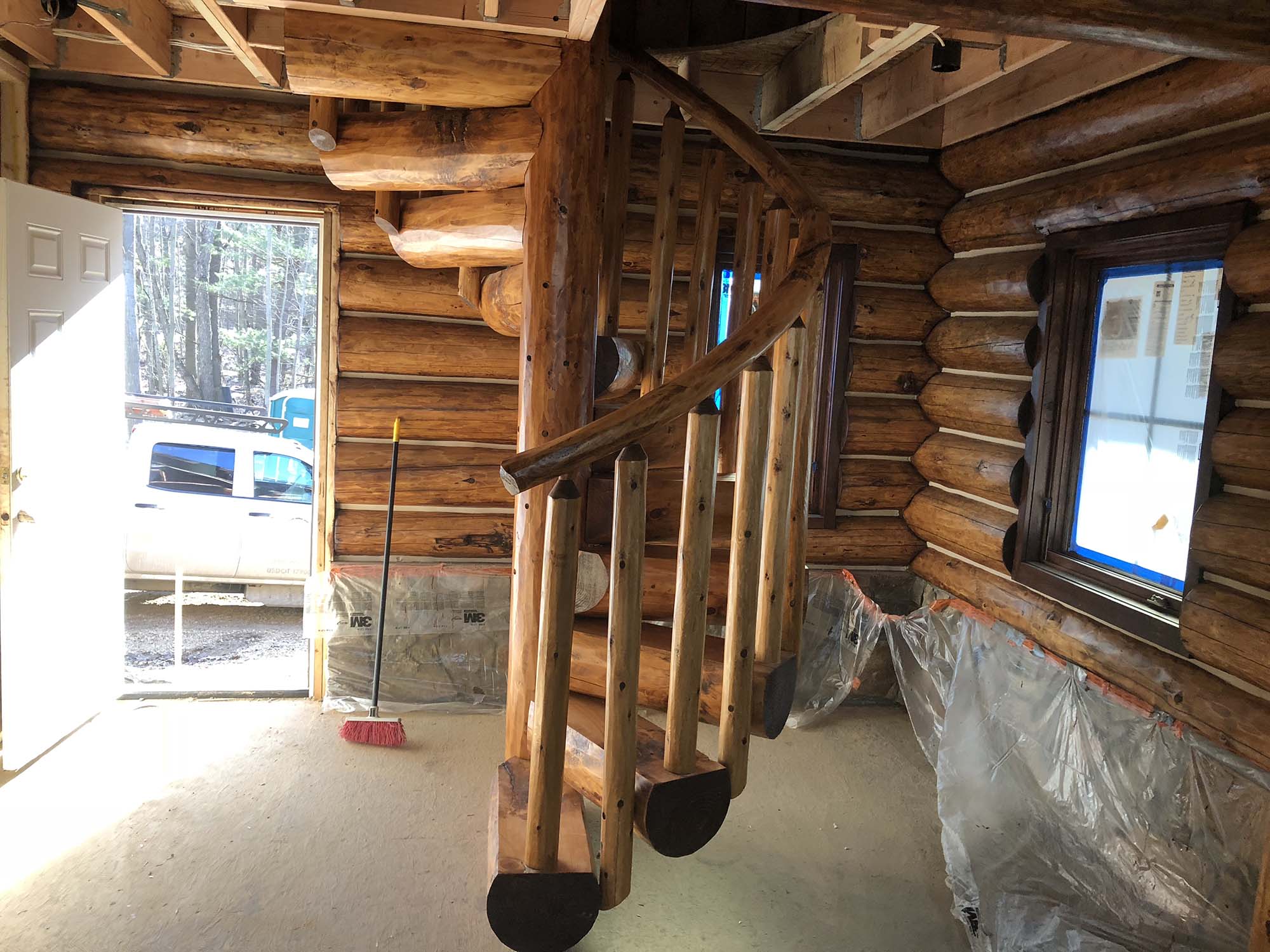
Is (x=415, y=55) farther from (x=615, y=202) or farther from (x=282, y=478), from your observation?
(x=282, y=478)

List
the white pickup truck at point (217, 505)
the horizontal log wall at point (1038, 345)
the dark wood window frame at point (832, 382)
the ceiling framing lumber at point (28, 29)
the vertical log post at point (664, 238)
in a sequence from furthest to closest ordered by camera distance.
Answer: the white pickup truck at point (217, 505)
the dark wood window frame at point (832, 382)
the ceiling framing lumber at point (28, 29)
the vertical log post at point (664, 238)
the horizontal log wall at point (1038, 345)

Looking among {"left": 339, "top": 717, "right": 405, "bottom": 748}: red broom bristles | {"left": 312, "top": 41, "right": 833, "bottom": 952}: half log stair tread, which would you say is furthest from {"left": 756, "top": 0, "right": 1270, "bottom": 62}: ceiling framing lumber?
{"left": 339, "top": 717, "right": 405, "bottom": 748}: red broom bristles

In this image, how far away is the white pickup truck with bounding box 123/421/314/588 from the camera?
6023 millimetres

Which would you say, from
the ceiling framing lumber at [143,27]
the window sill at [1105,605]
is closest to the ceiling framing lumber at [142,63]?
the ceiling framing lumber at [143,27]

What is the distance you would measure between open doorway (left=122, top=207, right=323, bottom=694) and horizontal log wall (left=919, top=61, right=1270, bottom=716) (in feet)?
10.7

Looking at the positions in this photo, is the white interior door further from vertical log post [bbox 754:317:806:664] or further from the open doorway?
vertical log post [bbox 754:317:806:664]

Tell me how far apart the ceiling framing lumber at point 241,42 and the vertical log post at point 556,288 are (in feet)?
3.65

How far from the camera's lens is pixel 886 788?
4258 millimetres

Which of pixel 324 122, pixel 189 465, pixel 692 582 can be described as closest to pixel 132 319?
pixel 189 465

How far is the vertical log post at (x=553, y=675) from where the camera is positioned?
6.95 feet

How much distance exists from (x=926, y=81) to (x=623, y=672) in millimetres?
3117

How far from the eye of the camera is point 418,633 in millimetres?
4855

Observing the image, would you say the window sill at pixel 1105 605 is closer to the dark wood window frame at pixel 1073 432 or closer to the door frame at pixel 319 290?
the dark wood window frame at pixel 1073 432

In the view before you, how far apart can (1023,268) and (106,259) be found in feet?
13.8
